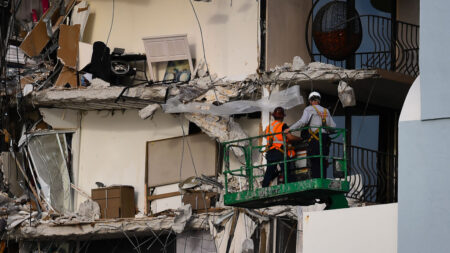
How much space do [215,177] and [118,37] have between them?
11.9 feet

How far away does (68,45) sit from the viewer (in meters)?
25.0

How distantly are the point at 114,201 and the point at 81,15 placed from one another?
12.9ft

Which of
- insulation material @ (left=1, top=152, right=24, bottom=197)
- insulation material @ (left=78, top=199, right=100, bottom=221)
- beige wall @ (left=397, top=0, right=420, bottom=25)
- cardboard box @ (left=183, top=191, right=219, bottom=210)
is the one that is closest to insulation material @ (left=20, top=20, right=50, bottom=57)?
insulation material @ (left=1, top=152, right=24, bottom=197)

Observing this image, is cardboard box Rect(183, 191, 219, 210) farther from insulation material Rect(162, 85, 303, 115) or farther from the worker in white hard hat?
the worker in white hard hat

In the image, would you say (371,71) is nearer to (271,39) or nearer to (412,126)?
(271,39)

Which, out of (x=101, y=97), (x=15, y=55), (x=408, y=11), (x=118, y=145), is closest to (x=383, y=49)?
(x=408, y=11)

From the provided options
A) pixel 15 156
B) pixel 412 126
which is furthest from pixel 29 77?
pixel 412 126

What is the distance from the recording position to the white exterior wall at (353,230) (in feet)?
46.6

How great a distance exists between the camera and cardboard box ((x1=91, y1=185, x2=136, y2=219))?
Answer: 958 inches

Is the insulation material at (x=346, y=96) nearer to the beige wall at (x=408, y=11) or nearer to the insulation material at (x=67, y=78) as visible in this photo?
the beige wall at (x=408, y=11)

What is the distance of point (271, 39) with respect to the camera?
23359mm

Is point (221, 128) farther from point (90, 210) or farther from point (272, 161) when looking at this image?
point (272, 161)

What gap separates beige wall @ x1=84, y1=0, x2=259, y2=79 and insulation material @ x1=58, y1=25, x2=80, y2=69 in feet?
1.56

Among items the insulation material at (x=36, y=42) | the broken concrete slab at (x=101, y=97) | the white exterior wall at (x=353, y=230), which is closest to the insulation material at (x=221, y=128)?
the broken concrete slab at (x=101, y=97)
